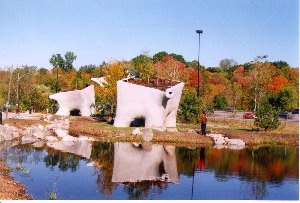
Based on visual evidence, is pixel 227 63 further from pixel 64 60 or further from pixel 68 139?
pixel 68 139

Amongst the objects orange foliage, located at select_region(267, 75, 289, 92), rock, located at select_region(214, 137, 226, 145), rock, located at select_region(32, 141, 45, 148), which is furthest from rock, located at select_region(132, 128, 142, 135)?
orange foliage, located at select_region(267, 75, 289, 92)

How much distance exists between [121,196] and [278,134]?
33.5ft

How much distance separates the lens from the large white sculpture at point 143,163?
10.0 meters

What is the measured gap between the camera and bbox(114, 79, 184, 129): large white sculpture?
1705cm

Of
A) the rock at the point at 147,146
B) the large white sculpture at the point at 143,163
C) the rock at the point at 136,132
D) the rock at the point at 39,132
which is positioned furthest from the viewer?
the rock at the point at 39,132

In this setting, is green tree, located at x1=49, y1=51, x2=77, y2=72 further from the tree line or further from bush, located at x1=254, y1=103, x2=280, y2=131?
bush, located at x1=254, y1=103, x2=280, y2=131

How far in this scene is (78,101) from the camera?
2531 cm

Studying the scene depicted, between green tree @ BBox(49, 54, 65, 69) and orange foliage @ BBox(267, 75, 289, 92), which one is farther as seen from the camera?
green tree @ BBox(49, 54, 65, 69)

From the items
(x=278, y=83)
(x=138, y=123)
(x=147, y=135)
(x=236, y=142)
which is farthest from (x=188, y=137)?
(x=278, y=83)

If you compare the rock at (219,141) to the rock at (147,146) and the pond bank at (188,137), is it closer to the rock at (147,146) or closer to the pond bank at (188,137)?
the pond bank at (188,137)

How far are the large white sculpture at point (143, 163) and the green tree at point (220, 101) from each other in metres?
18.0

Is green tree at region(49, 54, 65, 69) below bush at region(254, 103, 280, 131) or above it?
above

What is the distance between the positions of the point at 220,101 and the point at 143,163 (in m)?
21.0

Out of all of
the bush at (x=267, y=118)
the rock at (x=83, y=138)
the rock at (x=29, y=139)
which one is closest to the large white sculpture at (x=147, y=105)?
the rock at (x=83, y=138)
